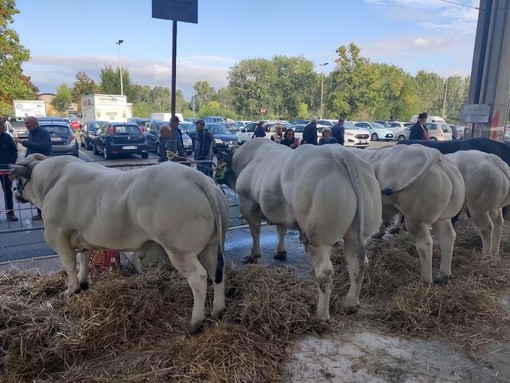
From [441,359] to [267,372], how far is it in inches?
60.1

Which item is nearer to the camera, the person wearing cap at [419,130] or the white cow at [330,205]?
the white cow at [330,205]

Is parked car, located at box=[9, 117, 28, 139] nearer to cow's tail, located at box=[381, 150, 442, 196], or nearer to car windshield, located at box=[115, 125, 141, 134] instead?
car windshield, located at box=[115, 125, 141, 134]

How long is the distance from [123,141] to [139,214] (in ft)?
52.9

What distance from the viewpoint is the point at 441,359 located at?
3.47 metres

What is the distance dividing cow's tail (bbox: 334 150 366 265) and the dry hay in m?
0.77

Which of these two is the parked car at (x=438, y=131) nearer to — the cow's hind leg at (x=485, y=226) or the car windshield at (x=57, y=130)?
the car windshield at (x=57, y=130)

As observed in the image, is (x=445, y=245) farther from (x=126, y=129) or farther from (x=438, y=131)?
(x=438, y=131)

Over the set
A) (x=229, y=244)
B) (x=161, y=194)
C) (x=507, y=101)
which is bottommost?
(x=229, y=244)

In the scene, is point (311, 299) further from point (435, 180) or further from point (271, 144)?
point (271, 144)

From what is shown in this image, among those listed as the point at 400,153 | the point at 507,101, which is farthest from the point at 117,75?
the point at 400,153

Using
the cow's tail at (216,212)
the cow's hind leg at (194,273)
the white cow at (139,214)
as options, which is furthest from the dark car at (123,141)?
the cow's hind leg at (194,273)

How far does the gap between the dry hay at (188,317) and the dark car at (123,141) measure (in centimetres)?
1422

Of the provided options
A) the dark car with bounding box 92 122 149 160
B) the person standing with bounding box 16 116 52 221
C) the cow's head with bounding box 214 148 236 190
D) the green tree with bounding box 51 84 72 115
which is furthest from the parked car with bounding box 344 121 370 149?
the green tree with bounding box 51 84 72 115

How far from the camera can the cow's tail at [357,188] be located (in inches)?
152
